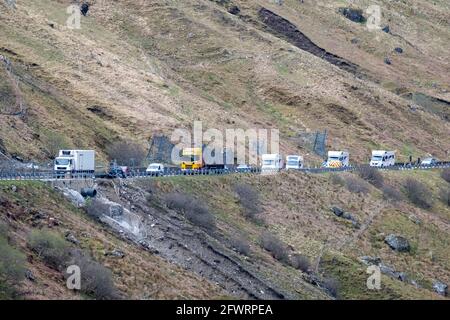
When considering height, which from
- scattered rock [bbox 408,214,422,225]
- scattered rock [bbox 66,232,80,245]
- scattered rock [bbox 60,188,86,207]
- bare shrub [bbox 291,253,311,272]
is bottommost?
bare shrub [bbox 291,253,311,272]

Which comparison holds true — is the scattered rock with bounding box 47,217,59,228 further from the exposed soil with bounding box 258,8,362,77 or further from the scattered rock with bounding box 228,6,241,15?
the scattered rock with bounding box 228,6,241,15

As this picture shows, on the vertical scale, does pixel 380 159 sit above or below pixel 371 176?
above

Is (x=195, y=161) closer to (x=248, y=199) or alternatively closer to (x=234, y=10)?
(x=248, y=199)

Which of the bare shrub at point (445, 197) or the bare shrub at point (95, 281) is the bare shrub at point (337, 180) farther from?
the bare shrub at point (95, 281)

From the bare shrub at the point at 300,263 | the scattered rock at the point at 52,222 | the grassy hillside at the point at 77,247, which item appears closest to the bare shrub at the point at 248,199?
the bare shrub at the point at 300,263

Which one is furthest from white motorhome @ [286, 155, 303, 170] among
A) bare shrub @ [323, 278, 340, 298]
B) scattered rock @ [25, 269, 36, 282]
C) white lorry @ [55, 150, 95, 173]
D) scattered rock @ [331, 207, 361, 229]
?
scattered rock @ [25, 269, 36, 282]

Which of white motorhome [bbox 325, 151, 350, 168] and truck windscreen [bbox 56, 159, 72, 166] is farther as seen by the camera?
white motorhome [bbox 325, 151, 350, 168]

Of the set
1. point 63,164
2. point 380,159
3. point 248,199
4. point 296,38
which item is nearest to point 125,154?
point 248,199
